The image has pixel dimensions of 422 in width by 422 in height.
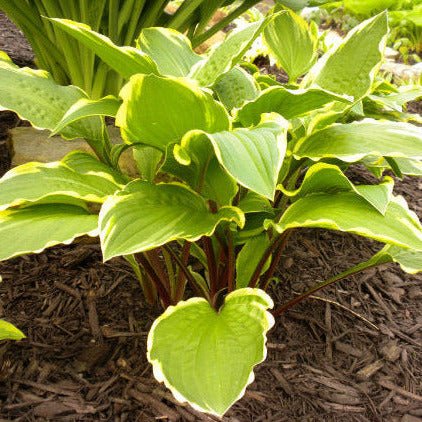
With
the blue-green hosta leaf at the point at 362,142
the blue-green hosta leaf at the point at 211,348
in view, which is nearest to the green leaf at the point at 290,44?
the blue-green hosta leaf at the point at 362,142

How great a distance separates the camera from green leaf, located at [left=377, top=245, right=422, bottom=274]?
4.35 feet

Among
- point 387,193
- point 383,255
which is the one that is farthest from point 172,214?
point 383,255

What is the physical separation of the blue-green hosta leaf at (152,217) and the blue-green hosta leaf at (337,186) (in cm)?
21

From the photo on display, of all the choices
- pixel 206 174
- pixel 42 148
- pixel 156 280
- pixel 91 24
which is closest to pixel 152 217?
pixel 206 174

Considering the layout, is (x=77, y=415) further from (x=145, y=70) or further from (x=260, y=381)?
(x=145, y=70)

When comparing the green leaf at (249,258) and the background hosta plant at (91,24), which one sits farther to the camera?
the background hosta plant at (91,24)

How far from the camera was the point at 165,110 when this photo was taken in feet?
3.54

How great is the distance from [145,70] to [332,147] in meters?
0.48

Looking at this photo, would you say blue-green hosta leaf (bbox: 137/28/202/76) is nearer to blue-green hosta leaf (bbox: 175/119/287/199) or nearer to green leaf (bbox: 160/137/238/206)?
green leaf (bbox: 160/137/238/206)

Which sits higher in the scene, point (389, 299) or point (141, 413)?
point (141, 413)

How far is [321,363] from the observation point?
144 cm

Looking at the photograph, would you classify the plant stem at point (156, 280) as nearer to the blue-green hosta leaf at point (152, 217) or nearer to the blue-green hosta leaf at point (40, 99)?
the blue-green hosta leaf at point (152, 217)

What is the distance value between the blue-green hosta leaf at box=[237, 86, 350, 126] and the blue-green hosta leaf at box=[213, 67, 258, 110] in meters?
0.22

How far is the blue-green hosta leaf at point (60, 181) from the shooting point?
1.15 metres
